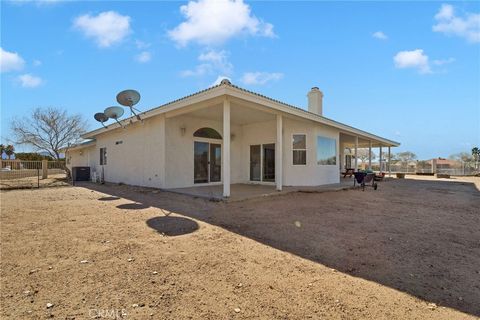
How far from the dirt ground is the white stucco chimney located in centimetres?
960

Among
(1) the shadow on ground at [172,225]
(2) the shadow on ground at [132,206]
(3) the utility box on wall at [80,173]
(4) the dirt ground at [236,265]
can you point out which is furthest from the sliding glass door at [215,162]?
(3) the utility box on wall at [80,173]

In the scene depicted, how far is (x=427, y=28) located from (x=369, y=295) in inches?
369

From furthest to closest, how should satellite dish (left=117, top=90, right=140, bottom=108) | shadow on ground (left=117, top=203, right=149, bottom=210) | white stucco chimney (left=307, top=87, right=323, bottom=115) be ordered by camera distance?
white stucco chimney (left=307, top=87, right=323, bottom=115)
satellite dish (left=117, top=90, right=140, bottom=108)
shadow on ground (left=117, top=203, right=149, bottom=210)

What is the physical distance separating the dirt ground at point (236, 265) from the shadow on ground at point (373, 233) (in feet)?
0.08

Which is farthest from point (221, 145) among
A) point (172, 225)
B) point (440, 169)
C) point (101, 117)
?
point (440, 169)

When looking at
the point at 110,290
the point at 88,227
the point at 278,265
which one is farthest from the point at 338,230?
the point at 88,227

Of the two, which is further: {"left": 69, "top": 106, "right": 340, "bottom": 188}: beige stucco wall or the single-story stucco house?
{"left": 69, "top": 106, "right": 340, "bottom": 188}: beige stucco wall

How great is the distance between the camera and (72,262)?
314 cm

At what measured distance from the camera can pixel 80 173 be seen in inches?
623

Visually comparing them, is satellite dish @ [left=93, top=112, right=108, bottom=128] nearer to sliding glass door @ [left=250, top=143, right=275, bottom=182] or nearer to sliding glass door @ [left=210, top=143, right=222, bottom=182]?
sliding glass door @ [left=210, top=143, right=222, bottom=182]

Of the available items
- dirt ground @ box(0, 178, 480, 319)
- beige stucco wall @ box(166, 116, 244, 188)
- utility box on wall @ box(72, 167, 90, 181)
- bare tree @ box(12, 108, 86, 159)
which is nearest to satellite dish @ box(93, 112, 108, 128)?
beige stucco wall @ box(166, 116, 244, 188)

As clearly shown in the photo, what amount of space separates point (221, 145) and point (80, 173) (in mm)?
10154

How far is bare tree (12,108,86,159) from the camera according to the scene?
17266mm

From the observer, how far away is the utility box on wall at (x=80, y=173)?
50.8ft
